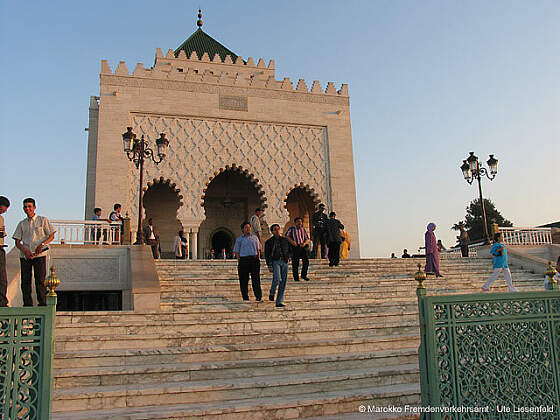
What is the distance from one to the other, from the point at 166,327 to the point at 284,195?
9.96 meters

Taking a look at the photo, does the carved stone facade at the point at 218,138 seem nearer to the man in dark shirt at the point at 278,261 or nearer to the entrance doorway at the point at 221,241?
A: the entrance doorway at the point at 221,241

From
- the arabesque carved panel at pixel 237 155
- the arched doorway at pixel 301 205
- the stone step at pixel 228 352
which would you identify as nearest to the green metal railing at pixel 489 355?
the stone step at pixel 228 352

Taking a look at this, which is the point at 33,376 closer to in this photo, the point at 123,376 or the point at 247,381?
the point at 123,376

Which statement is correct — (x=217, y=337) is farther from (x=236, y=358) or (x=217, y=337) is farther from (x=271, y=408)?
(x=271, y=408)

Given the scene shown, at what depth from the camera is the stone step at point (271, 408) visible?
3.70 m

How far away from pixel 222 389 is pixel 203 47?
58.3 feet

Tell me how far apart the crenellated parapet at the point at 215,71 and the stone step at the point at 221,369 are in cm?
1193

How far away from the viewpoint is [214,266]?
9227 mm

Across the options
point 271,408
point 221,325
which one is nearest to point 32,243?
point 221,325

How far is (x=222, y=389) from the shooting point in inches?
164

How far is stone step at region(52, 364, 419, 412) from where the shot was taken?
3.95 m

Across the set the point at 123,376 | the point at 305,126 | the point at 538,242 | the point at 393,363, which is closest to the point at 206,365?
the point at 123,376

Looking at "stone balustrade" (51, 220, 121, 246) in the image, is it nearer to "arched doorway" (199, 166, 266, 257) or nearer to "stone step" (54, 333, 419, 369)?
"stone step" (54, 333, 419, 369)

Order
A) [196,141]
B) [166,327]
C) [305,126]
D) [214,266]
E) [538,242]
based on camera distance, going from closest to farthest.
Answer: [166,327]
[214,266]
[538,242]
[196,141]
[305,126]
